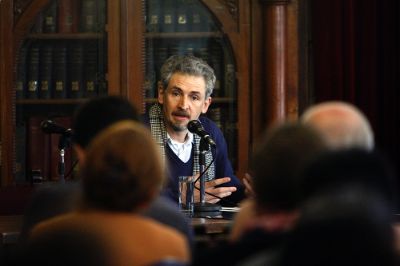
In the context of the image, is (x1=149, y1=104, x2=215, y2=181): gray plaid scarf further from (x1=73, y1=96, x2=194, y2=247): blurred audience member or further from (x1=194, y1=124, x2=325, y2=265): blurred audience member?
(x1=194, y1=124, x2=325, y2=265): blurred audience member

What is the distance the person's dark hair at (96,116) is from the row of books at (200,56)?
9.31 ft

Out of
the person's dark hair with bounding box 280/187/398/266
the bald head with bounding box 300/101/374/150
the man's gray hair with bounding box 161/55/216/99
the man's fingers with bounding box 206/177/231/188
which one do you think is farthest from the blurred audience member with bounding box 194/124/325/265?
the man's gray hair with bounding box 161/55/216/99

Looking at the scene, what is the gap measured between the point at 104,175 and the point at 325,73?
3.80 m

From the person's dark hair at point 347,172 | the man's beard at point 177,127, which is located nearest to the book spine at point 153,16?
the man's beard at point 177,127

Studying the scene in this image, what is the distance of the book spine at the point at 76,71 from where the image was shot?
17.6 ft

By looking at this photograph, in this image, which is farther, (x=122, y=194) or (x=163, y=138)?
(x=163, y=138)

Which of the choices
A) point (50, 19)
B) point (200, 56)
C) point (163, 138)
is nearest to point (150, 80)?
point (200, 56)

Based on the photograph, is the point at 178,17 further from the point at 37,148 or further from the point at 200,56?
the point at 37,148

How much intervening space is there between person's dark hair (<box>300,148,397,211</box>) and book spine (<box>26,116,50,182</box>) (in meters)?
3.94

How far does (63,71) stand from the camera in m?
5.38

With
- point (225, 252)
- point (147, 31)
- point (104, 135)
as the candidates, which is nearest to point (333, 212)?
point (225, 252)

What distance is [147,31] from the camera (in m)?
5.35

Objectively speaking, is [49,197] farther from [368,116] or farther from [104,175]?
[368,116]

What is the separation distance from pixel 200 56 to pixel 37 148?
3.33ft
